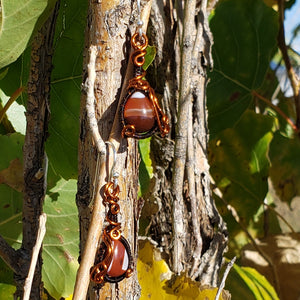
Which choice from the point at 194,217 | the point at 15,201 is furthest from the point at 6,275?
the point at 194,217

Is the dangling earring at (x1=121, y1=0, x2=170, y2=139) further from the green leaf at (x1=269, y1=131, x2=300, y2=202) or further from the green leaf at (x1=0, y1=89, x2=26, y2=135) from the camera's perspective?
the green leaf at (x1=269, y1=131, x2=300, y2=202)

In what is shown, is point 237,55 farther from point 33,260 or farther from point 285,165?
point 33,260

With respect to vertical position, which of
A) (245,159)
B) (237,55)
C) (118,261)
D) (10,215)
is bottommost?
(118,261)

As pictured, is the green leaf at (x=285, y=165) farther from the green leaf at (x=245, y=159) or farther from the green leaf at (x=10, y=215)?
the green leaf at (x=10, y=215)

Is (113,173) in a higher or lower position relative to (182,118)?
lower

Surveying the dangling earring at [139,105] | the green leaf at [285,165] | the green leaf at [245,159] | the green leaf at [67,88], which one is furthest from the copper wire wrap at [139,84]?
the green leaf at [285,165]

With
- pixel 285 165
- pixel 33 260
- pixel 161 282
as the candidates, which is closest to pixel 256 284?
pixel 161 282
